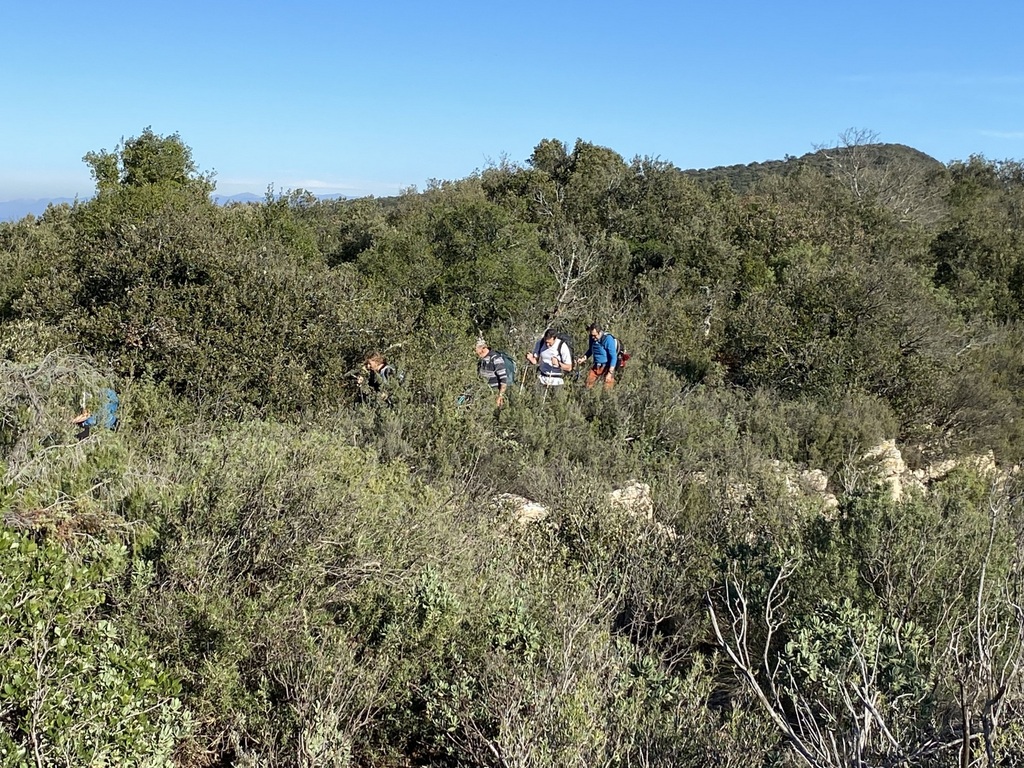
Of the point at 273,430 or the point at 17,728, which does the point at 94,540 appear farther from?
the point at 273,430

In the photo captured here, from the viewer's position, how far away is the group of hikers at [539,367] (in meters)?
8.20

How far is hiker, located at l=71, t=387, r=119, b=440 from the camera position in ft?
18.2

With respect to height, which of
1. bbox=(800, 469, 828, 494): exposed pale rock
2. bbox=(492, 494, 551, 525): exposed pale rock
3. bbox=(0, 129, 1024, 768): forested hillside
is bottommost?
bbox=(800, 469, 828, 494): exposed pale rock

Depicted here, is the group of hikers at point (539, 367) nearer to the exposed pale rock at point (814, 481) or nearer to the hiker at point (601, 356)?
the hiker at point (601, 356)

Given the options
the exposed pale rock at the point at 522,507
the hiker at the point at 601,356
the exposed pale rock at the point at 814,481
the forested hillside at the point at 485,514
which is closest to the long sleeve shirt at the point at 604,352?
the hiker at the point at 601,356

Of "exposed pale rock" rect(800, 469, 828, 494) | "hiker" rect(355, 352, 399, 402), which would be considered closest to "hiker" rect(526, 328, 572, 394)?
"hiker" rect(355, 352, 399, 402)

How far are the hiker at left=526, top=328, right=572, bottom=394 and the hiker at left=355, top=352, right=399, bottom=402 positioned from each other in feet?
6.04

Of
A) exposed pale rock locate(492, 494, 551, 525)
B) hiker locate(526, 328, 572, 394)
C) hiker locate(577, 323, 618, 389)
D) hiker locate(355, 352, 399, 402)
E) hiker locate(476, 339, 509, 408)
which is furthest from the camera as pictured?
hiker locate(577, 323, 618, 389)

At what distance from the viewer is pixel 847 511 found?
555 centimetres

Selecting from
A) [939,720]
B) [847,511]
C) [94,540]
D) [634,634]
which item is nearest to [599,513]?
[634,634]

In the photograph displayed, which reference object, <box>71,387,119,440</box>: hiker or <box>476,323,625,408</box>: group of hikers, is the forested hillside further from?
<box>476,323,625,408</box>: group of hikers

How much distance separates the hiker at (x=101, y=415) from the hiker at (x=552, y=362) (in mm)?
A: 4540

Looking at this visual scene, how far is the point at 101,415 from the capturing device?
19.3 feet

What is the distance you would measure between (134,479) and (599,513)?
3082 millimetres
